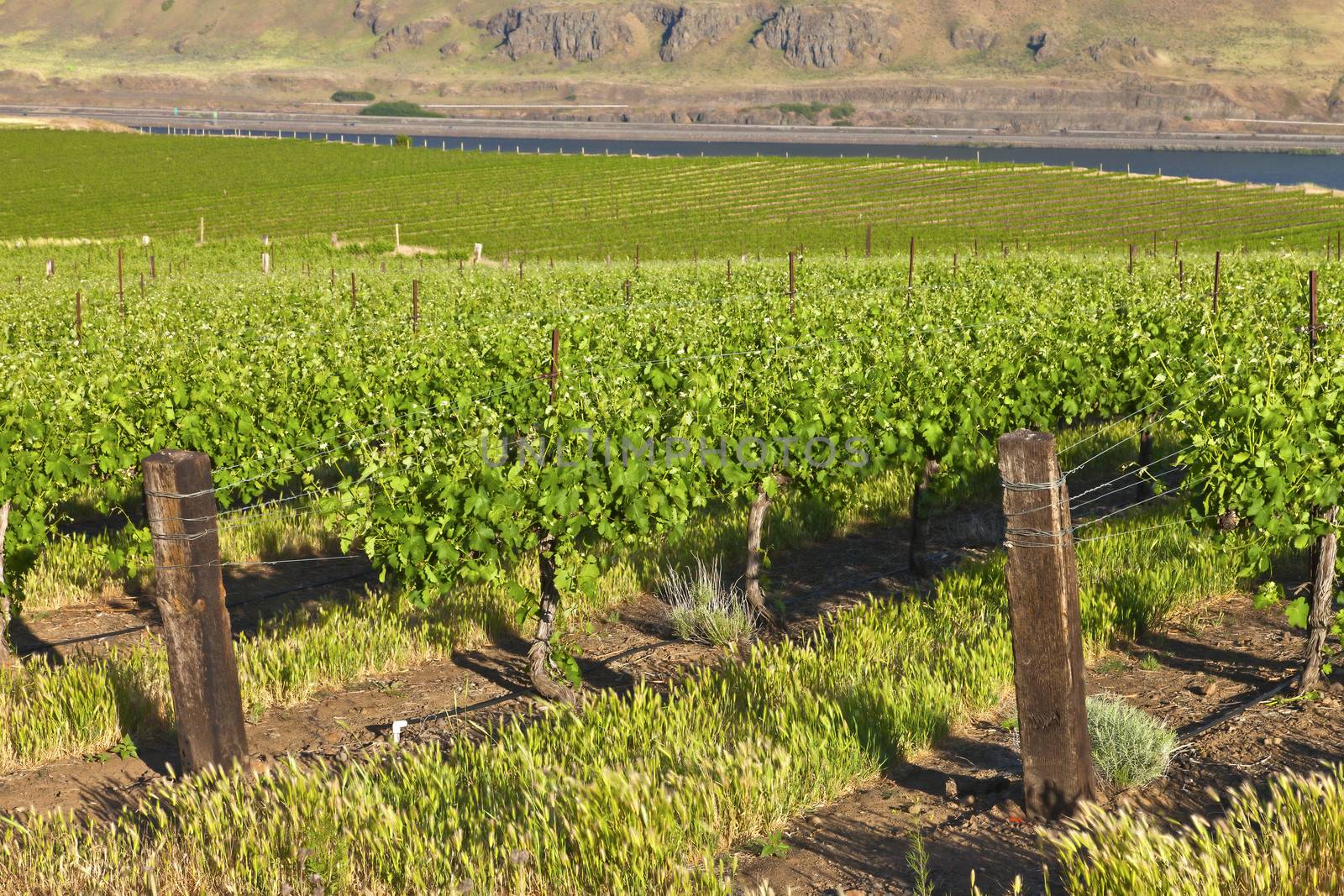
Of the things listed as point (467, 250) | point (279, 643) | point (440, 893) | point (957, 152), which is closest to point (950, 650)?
point (440, 893)

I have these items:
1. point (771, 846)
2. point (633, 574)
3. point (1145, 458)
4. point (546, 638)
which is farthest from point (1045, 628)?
point (1145, 458)

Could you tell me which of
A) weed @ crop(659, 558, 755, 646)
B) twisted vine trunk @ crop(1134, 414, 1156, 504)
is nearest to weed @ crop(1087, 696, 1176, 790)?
weed @ crop(659, 558, 755, 646)

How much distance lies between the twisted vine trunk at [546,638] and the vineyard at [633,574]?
0.03 meters

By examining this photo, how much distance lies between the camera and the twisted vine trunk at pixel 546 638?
26.4ft

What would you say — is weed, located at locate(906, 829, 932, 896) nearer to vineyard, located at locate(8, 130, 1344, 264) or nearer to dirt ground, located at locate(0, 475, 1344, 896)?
dirt ground, located at locate(0, 475, 1344, 896)

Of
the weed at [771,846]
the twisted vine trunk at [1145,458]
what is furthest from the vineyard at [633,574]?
the twisted vine trunk at [1145,458]

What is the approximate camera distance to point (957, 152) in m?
158

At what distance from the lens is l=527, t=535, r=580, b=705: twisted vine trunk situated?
8047 millimetres

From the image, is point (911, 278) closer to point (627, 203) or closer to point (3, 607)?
point (3, 607)

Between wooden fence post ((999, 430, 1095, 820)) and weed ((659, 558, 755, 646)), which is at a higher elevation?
wooden fence post ((999, 430, 1095, 820))

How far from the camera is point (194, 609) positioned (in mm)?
6363

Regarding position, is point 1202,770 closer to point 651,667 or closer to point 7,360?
point 651,667

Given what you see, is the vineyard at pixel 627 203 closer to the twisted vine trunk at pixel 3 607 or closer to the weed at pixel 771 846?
the twisted vine trunk at pixel 3 607

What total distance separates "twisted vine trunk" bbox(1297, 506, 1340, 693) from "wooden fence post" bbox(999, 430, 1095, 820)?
6.79 ft
